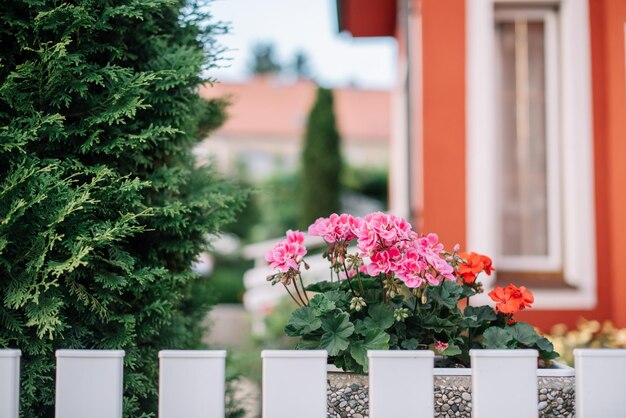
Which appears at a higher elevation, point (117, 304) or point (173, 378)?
point (117, 304)

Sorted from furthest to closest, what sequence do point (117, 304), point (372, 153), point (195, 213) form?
point (372, 153) → point (195, 213) → point (117, 304)

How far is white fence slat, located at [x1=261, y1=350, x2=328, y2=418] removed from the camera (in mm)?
1676

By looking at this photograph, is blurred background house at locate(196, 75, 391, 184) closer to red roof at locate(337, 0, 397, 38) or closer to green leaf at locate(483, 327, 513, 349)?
red roof at locate(337, 0, 397, 38)

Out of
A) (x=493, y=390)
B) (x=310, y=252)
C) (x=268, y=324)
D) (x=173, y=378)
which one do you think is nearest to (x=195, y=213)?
(x=173, y=378)

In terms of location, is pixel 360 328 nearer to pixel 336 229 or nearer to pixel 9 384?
pixel 336 229

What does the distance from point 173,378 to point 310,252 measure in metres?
9.91

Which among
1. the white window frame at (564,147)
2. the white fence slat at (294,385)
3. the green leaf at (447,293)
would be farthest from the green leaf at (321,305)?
the white window frame at (564,147)

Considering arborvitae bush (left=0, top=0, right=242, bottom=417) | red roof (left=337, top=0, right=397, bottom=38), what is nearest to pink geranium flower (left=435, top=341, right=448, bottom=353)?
arborvitae bush (left=0, top=0, right=242, bottom=417)

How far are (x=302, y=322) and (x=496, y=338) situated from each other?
60 centimetres

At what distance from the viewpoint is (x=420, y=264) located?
1.90m

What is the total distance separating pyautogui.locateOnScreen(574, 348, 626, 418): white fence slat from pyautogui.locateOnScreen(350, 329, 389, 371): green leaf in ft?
1.64

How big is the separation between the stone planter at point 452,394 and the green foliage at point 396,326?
50 mm

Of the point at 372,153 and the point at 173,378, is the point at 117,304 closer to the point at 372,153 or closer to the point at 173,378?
the point at 173,378

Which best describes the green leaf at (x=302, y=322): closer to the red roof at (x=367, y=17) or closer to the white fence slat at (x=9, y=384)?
the white fence slat at (x=9, y=384)
